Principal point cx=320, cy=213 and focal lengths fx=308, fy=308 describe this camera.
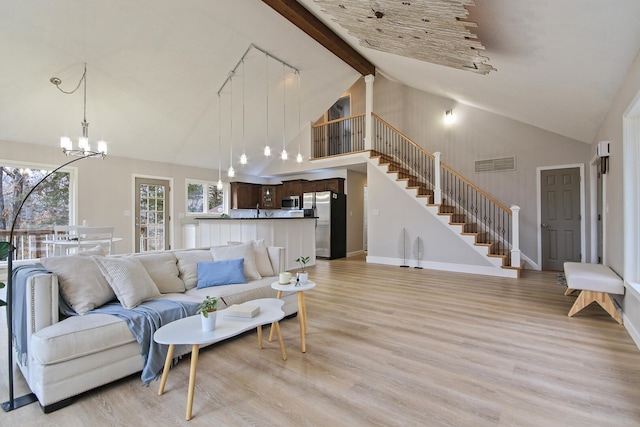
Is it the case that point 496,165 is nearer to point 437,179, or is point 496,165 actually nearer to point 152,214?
point 437,179

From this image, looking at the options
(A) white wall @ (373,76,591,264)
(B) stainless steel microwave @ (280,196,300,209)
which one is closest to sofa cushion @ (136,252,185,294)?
(B) stainless steel microwave @ (280,196,300,209)

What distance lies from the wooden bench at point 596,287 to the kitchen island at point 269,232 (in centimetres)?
426

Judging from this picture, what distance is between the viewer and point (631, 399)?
1905 mm

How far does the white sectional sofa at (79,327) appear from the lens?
182cm

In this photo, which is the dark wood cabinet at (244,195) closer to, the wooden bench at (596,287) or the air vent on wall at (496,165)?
the air vent on wall at (496,165)

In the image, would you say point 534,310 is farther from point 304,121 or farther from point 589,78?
point 304,121

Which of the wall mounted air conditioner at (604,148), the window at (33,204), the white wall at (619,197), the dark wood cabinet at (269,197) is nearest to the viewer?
the white wall at (619,197)

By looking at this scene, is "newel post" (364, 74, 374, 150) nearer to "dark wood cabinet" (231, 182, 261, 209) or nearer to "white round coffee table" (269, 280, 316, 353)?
"dark wood cabinet" (231, 182, 261, 209)

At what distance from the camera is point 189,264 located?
317cm

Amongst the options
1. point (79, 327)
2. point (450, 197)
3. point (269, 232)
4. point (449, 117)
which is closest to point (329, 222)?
point (269, 232)

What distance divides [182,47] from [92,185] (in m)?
3.52

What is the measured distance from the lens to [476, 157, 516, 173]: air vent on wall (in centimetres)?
635

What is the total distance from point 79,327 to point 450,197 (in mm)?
6848

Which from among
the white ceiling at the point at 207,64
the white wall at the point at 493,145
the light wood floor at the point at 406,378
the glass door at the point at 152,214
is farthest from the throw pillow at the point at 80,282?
the white wall at the point at 493,145
